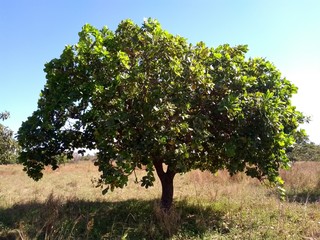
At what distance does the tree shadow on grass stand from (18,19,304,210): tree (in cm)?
132

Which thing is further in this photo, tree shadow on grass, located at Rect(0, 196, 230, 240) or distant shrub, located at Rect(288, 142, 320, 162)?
distant shrub, located at Rect(288, 142, 320, 162)

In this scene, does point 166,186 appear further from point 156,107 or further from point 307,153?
point 307,153

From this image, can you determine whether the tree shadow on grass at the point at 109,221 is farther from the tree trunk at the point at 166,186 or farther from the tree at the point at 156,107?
the tree at the point at 156,107


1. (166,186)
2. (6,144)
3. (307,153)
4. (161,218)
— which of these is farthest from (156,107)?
(307,153)

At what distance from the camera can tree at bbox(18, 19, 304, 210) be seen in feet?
23.5

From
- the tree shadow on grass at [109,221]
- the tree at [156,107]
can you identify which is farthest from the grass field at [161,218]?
the tree at [156,107]

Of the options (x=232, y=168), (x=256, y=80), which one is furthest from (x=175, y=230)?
(x=256, y=80)

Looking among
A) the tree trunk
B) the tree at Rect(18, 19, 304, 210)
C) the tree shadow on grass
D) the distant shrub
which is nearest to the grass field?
the tree shadow on grass

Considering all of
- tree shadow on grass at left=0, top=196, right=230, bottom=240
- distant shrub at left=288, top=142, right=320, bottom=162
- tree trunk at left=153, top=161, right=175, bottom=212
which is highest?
distant shrub at left=288, top=142, right=320, bottom=162

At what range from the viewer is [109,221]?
876 cm

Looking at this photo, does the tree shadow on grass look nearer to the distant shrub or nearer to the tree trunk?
the tree trunk

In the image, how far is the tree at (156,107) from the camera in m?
7.16

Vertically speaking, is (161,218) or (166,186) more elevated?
(166,186)

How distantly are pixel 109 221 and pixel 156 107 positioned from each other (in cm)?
370
